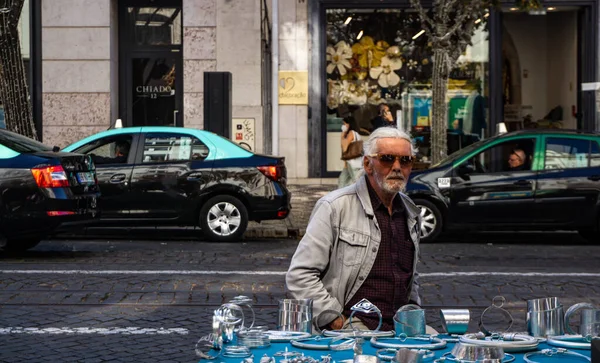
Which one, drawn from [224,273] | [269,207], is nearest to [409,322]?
[224,273]

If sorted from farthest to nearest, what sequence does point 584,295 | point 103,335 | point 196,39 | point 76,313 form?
point 196,39, point 584,295, point 76,313, point 103,335

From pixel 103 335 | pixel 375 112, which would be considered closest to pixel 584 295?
pixel 103 335

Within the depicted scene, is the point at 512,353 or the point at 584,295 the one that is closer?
the point at 512,353

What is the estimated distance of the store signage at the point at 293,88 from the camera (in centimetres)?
2484

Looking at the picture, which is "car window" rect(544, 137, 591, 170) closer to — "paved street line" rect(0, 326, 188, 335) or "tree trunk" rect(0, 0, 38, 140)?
"tree trunk" rect(0, 0, 38, 140)

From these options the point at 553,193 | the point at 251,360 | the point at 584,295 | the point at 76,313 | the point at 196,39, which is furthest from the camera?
the point at 196,39

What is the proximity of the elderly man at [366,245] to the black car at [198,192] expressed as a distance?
10.5 m

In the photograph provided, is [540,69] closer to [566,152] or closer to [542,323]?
[566,152]

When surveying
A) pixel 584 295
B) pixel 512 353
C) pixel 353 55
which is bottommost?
pixel 584 295

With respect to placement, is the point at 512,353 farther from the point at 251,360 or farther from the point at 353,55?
the point at 353,55

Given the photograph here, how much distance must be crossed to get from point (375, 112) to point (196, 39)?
4001 mm

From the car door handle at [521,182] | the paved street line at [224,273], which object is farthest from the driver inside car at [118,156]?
the car door handle at [521,182]

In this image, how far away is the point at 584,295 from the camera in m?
10.8

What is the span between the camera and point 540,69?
85.0 ft
